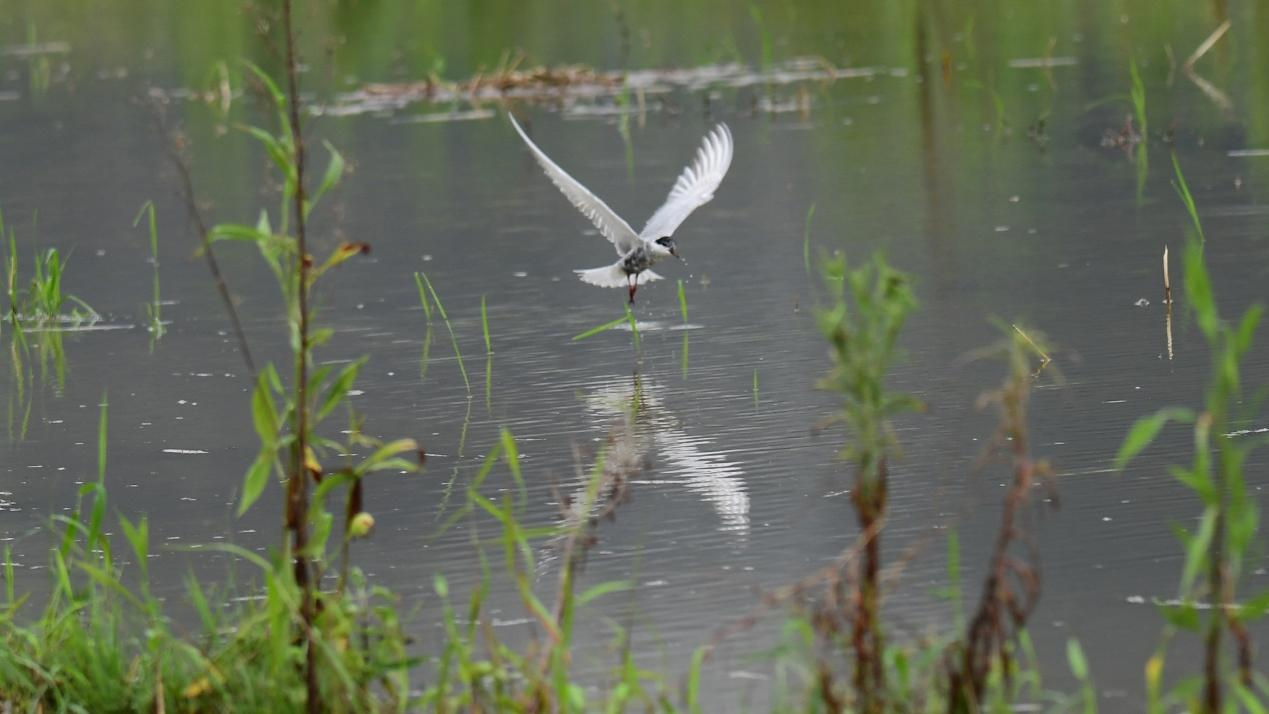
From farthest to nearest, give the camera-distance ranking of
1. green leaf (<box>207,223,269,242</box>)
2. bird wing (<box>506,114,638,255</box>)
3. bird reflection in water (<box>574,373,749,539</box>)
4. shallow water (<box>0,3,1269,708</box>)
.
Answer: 1. bird wing (<box>506,114,638,255</box>)
2. bird reflection in water (<box>574,373,749,539</box>)
3. shallow water (<box>0,3,1269,708</box>)
4. green leaf (<box>207,223,269,242</box>)

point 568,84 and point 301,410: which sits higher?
point 568,84

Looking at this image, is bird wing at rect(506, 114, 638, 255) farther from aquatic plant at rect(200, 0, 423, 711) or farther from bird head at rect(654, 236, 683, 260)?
aquatic plant at rect(200, 0, 423, 711)

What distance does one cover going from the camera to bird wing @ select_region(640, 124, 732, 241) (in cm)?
838

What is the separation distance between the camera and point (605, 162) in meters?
13.4

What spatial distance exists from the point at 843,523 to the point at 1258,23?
14465 mm

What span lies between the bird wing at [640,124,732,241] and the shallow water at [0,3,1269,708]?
1.31 ft

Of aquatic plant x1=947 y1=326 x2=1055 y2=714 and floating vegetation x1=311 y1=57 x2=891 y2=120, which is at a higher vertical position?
floating vegetation x1=311 y1=57 x2=891 y2=120

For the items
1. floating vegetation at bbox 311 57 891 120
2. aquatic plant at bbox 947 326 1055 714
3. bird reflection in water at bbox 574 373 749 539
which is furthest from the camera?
floating vegetation at bbox 311 57 891 120

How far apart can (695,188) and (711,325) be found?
0.83 metres

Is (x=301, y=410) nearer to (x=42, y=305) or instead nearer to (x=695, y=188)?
(x=695, y=188)

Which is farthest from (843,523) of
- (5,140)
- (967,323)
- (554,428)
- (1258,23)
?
(1258,23)

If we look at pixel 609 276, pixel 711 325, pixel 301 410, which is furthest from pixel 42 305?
pixel 301 410

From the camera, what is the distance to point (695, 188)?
8.78 m

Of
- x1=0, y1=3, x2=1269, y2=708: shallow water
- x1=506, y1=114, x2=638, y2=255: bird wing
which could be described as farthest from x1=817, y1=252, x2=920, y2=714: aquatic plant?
x1=506, y1=114, x2=638, y2=255: bird wing
